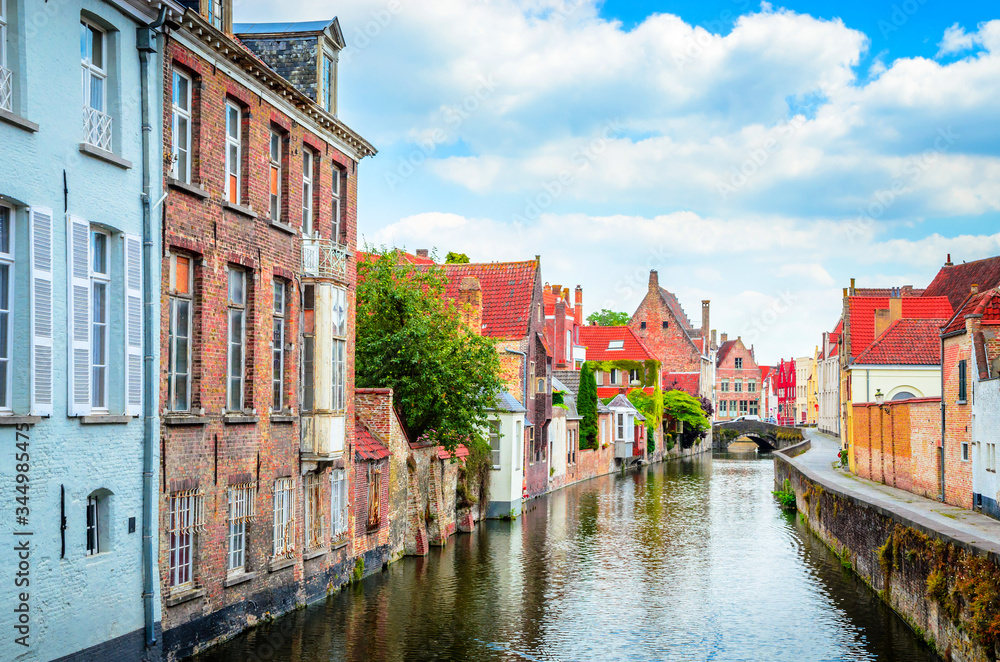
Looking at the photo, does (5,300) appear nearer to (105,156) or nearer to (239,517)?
(105,156)

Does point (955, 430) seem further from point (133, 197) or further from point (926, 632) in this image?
point (133, 197)

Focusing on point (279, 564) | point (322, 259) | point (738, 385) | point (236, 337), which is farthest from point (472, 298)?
point (738, 385)

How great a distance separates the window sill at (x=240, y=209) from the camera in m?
14.9

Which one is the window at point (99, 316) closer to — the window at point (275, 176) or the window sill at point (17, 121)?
the window sill at point (17, 121)

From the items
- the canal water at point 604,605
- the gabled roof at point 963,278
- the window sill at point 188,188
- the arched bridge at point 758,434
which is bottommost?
the arched bridge at point 758,434

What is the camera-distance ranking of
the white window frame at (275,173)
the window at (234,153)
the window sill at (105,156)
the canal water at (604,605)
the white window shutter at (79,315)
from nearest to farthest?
1. the white window shutter at (79,315)
2. the window sill at (105,156)
3. the window at (234,153)
4. the canal water at (604,605)
5. the white window frame at (275,173)

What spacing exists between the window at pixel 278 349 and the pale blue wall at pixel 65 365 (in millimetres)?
3926

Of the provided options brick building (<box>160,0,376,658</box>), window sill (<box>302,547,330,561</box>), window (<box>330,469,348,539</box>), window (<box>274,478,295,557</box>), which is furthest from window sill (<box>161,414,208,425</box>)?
window (<box>330,469,348,539</box>)

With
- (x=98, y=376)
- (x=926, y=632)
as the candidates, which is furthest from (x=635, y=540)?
(x=98, y=376)

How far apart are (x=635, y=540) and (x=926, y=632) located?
13.2 metres

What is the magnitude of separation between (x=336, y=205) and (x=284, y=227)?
3033 mm

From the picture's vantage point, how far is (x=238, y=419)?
1518cm

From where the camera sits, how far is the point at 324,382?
57.9 ft

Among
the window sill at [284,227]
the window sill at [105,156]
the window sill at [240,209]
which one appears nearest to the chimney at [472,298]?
the window sill at [284,227]
